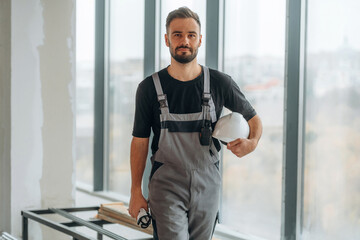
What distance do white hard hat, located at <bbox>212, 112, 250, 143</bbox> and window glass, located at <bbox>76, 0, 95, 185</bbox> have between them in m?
3.96

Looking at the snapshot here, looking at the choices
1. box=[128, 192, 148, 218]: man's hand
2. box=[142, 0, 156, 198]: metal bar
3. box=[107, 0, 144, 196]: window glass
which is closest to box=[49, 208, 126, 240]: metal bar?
box=[128, 192, 148, 218]: man's hand

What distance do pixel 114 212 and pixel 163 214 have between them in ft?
5.32

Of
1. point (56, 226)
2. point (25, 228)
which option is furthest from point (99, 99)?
point (56, 226)

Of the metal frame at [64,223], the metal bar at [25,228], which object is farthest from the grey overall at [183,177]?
the metal bar at [25,228]

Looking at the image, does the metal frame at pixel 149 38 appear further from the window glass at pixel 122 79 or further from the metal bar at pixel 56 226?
the metal bar at pixel 56 226

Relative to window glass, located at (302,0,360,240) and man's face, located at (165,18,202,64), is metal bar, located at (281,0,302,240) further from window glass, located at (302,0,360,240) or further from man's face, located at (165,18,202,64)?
man's face, located at (165,18,202,64)

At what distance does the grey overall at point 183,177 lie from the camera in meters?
1.88

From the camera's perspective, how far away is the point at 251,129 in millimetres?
1973

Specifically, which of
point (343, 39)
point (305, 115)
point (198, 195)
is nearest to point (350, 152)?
point (305, 115)

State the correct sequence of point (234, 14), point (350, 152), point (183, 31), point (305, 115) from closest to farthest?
point (183, 31) → point (350, 152) → point (305, 115) → point (234, 14)

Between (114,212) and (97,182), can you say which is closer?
(114,212)

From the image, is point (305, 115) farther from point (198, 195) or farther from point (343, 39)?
point (198, 195)

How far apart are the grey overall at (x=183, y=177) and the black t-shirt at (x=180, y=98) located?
0.09 ft
